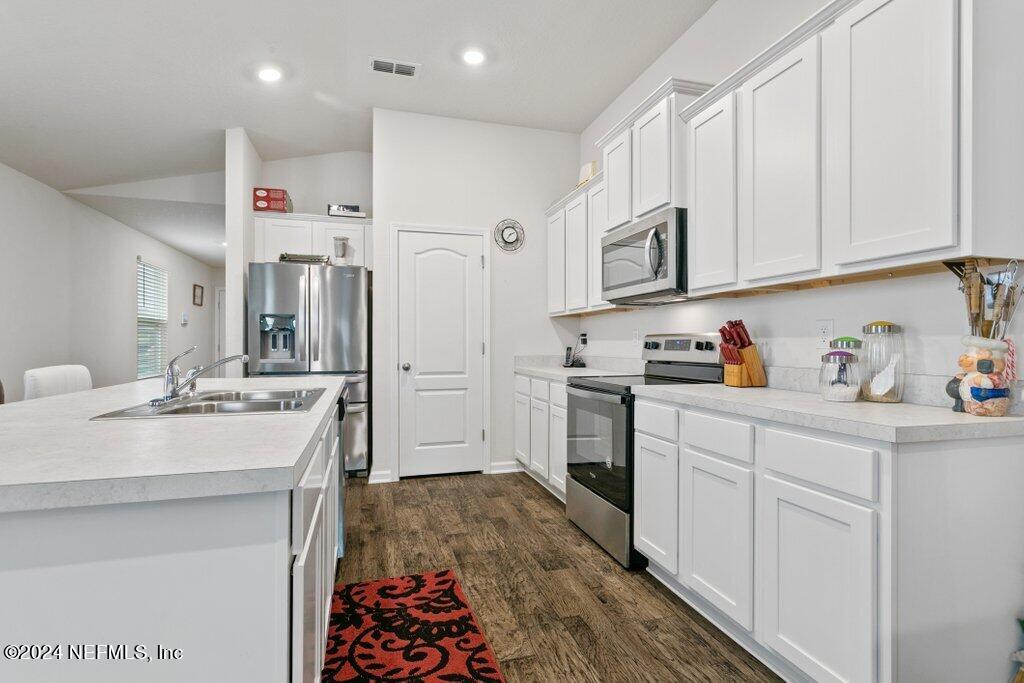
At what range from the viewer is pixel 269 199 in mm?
4555

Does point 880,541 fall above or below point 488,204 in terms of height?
below

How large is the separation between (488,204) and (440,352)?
1.30m

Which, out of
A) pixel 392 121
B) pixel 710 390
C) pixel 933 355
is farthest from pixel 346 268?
pixel 933 355

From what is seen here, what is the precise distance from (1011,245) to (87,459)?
2243mm

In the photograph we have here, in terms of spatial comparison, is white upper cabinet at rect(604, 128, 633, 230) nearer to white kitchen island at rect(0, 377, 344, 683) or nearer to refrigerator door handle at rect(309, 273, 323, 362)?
refrigerator door handle at rect(309, 273, 323, 362)

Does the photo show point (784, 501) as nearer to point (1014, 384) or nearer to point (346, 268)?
point (1014, 384)

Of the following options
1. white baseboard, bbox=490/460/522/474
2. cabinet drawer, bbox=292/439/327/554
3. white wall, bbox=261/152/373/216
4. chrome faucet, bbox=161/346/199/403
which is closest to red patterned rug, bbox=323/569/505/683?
cabinet drawer, bbox=292/439/327/554

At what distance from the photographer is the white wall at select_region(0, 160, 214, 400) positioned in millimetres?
4441

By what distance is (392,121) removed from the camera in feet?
13.9

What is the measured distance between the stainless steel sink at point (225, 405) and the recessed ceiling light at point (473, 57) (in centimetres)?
239

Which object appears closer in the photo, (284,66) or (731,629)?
(731,629)

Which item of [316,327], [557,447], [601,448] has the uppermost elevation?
[316,327]

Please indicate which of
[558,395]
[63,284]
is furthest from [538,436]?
[63,284]

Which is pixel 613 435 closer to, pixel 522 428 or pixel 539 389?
pixel 539 389
